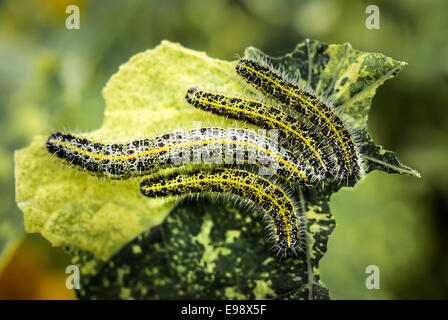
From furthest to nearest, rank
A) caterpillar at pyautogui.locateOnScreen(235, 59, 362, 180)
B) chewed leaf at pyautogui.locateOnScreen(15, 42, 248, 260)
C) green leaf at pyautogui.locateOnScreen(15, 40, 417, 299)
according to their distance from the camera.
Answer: chewed leaf at pyautogui.locateOnScreen(15, 42, 248, 260), green leaf at pyautogui.locateOnScreen(15, 40, 417, 299), caterpillar at pyautogui.locateOnScreen(235, 59, 362, 180)

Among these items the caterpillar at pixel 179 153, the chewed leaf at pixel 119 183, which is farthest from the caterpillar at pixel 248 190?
the chewed leaf at pixel 119 183

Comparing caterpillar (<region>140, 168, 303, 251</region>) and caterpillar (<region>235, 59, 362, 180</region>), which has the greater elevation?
caterpillar (<region>235, 59, 362, 180</region>)

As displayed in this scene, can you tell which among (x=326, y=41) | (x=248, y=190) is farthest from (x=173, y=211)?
(x=326, y=41)

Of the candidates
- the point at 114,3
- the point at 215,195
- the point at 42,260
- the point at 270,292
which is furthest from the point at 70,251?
the point at 114,3

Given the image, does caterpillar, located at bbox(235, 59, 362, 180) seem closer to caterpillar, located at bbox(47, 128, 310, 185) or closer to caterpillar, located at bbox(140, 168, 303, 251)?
caterpillar, located at bbox(47, 128, 310, 185)

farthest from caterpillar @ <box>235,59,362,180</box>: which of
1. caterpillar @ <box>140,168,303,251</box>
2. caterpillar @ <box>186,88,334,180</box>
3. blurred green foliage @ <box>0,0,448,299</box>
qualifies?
caterpillar @ <box>140,168,303,251</box>

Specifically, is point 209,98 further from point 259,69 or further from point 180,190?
point 180,190

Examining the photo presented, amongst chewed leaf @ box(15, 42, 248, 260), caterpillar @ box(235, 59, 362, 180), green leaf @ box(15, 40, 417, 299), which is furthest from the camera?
chewed leaf @ box(15, 42, 248, 260)

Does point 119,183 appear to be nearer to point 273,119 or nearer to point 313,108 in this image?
point 273,119
